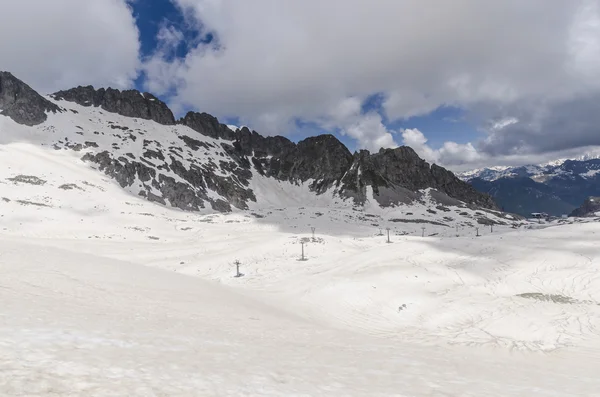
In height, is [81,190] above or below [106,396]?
above

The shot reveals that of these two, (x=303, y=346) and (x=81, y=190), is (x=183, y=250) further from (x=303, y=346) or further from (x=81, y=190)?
(x=81, y=190)

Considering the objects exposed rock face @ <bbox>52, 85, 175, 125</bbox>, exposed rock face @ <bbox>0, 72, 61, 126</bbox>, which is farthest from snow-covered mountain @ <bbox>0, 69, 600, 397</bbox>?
exposed rock face @ <bbox>52, 85, 175, 125</bbox>

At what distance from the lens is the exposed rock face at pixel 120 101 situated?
7283 inches

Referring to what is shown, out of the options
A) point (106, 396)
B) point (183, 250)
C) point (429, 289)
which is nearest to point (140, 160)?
point (183, 250)

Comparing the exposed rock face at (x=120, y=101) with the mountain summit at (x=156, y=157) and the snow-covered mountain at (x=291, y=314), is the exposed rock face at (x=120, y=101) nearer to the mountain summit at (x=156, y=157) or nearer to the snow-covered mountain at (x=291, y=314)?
the mountain summit at (x=156, y=157)

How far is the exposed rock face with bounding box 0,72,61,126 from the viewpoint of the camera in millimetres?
140500

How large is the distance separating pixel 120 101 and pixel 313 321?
210 metres

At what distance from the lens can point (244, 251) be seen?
4475 cm

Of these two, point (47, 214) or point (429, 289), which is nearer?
point (429, 289)

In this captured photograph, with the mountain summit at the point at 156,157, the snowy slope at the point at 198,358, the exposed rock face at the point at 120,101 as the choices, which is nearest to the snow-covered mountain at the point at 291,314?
the snowy slope at the point at 198,358

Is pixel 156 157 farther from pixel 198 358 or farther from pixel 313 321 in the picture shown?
pixel 198 358

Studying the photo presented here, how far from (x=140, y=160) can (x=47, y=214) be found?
8074 cm

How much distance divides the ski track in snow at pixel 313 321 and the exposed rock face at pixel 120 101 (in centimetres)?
16670

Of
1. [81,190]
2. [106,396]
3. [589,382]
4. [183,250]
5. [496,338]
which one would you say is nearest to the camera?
[106,396]
